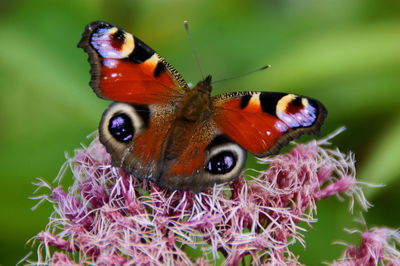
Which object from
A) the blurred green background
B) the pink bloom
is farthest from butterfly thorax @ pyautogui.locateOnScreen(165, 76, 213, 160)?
the blurred green background

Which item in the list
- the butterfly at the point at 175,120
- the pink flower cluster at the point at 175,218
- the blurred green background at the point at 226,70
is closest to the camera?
the pink flower cluster at the point at 175,218

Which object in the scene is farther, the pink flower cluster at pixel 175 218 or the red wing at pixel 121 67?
the red wing at pixel 121 67

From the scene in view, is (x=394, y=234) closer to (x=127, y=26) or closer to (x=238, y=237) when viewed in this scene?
(x=238, y=237)

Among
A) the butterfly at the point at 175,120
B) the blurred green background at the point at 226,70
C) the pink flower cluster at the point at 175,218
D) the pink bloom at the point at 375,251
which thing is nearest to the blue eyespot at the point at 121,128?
the butterfly at the point at 175,120

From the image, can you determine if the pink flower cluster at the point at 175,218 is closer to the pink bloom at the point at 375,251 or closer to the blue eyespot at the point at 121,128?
the blue eyespot at the point at 121,128

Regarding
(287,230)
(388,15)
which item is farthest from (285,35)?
(287,230)

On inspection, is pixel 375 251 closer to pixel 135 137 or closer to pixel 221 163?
pixel 221 163

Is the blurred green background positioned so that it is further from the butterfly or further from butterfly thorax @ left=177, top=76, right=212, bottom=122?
butterfly thorax @ left=177, top=76, right=212, bottom=122
